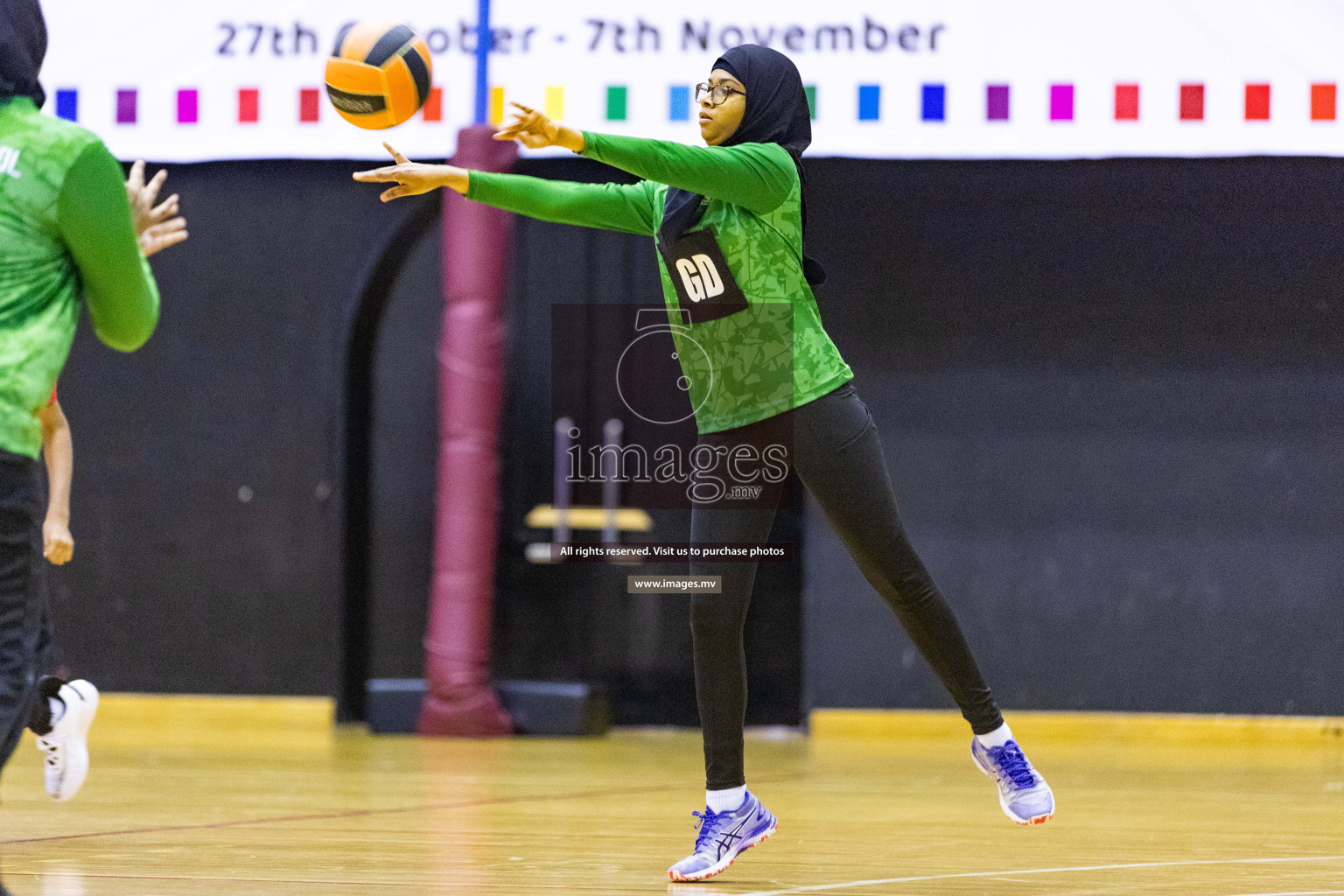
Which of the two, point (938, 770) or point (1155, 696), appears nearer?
point (938, 770)

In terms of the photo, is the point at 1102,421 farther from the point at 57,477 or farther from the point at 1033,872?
the point at 57,477

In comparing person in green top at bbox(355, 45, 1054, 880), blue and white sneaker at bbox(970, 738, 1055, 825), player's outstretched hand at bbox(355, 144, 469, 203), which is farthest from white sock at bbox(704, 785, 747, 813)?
player's outstretched hand at bbox(355, 144, 469, 203)

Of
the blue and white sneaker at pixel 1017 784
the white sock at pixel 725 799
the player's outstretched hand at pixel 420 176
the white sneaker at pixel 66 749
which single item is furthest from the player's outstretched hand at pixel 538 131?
the white sneaker at pixel 66 749

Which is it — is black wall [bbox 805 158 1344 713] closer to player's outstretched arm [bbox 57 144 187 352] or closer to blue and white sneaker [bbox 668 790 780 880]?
blue and white sneaker [bbox 668 790 780 880]

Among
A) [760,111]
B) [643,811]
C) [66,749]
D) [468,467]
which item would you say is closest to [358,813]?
[643,811]

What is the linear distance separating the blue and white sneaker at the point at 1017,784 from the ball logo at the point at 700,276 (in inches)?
35.3

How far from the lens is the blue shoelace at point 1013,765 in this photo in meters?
2.65

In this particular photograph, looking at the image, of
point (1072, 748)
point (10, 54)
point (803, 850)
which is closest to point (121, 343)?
point (10, 54)

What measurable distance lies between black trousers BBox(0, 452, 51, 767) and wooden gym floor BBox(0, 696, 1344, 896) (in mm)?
578

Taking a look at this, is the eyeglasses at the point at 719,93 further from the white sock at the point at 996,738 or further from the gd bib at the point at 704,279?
the white sock at the point at 996,738

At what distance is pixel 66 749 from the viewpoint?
2928mm

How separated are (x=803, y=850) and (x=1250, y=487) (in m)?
3.65

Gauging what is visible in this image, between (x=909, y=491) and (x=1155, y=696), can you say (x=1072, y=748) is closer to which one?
(x=1155, y=696)

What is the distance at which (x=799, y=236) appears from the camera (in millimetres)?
2654
